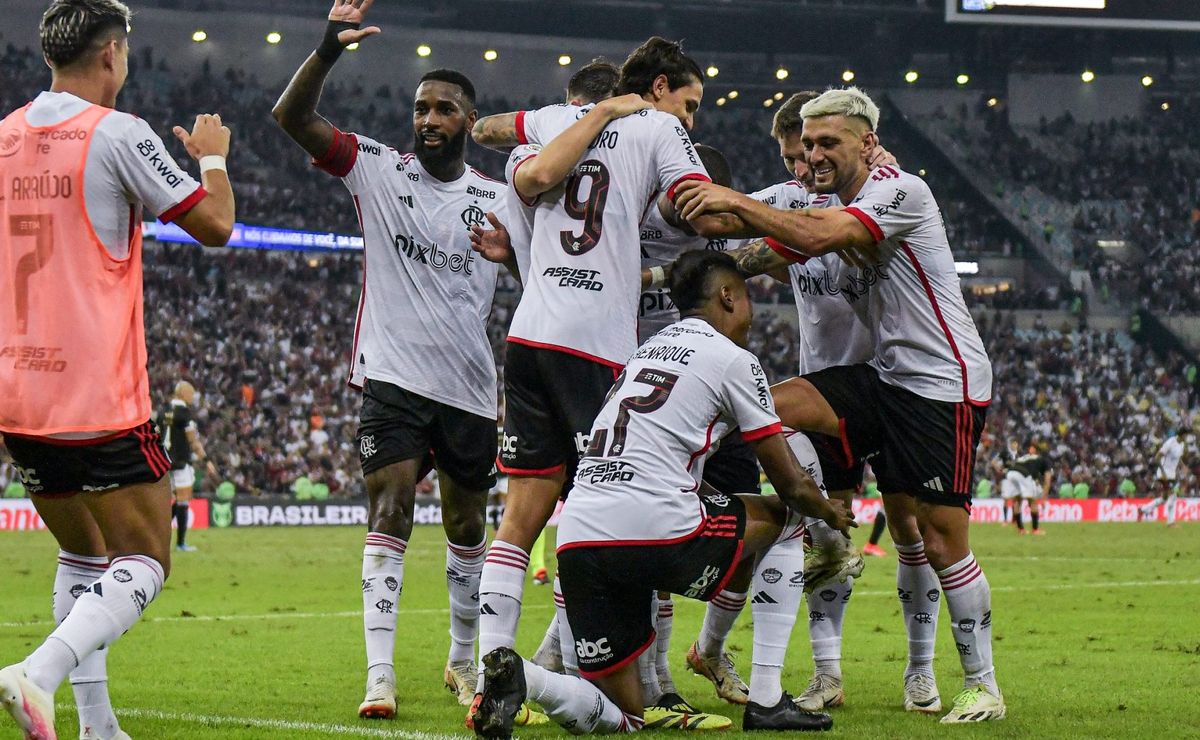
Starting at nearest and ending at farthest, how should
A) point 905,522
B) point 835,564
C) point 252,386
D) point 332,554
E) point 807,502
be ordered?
point 807,502 < point 835,564 < point 905,522 < point 332,554 < point 252,386

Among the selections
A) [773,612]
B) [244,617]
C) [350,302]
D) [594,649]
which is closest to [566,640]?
[594,649]

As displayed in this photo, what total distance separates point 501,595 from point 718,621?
5.05 feet

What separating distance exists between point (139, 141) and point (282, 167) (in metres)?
40.2

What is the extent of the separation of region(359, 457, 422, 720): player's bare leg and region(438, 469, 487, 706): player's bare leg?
340 millimetres

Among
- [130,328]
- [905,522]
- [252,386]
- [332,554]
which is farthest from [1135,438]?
[130,328]

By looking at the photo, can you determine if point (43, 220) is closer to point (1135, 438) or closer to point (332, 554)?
point (332, 554)

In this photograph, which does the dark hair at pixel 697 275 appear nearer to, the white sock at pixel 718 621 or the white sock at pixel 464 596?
the white sock at pixel 718 621

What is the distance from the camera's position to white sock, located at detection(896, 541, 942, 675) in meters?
6.84

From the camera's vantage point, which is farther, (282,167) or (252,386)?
(282,167)

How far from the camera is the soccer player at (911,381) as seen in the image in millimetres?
6484

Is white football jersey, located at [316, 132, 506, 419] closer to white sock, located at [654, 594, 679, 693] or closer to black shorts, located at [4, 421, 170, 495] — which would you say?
white sock, located at [654, 594, 679, 693]

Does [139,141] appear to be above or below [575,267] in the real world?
above

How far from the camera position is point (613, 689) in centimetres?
567

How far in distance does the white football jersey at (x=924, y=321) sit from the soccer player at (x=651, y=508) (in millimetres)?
1199
